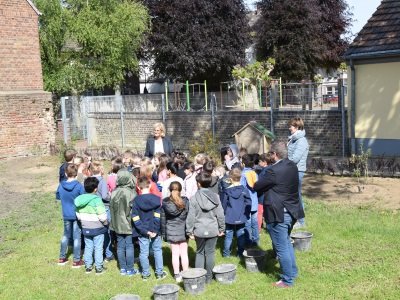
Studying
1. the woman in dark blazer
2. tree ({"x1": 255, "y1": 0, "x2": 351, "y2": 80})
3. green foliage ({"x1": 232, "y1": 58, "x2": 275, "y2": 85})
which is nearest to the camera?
the woman in dark blazer

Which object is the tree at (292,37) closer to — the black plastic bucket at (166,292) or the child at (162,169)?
the child at (162,169)

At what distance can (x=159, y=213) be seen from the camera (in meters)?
6.58

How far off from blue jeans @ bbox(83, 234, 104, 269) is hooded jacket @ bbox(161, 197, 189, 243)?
114 cm

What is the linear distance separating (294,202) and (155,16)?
2853 cm

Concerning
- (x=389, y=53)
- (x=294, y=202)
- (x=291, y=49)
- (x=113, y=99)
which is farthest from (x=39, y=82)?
(x=291, y=49)

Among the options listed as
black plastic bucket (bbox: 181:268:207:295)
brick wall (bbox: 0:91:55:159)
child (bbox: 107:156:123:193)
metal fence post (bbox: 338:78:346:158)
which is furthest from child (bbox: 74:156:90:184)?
brick wall (bbox: 0:91:55:159)

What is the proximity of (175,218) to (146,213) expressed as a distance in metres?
0.42

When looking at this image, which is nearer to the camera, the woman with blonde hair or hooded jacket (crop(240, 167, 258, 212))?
hooded jacket (crop(240, 167, 258, 212))

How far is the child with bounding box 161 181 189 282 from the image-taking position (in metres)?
6.30

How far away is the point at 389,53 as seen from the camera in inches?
530

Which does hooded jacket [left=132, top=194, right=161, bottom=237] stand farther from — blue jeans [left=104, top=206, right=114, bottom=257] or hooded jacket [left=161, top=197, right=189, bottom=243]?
blue jeans [left=104, top=206, right=114, bottom=257]

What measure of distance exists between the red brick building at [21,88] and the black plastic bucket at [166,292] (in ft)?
50.4

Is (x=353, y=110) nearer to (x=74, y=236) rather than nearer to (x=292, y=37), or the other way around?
(x=74, y=236)

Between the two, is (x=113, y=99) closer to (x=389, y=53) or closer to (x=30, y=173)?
(x=30, y=173)
